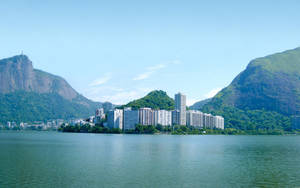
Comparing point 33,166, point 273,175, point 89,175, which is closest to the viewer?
point 89,175

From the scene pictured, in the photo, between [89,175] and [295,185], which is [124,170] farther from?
[295,185]

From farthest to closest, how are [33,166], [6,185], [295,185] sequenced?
1. [33,166]
2. [295,185]
3. [6,185]

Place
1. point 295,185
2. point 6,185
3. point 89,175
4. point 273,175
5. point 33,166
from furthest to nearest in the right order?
point 33,166 → point 273,175 → point 89,175 → point 295,185 → point 6,185

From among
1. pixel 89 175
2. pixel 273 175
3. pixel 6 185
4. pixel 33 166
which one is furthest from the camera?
pixel 33 166

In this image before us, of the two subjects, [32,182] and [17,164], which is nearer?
[32,182]

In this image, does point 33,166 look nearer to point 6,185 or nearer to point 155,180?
point 6,185

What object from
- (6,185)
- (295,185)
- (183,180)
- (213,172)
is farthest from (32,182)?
(295,185)

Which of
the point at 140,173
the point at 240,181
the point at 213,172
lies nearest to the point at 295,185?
the point at 240,181

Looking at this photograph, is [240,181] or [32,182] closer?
[32,182]

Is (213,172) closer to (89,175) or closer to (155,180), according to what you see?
(155,180)
